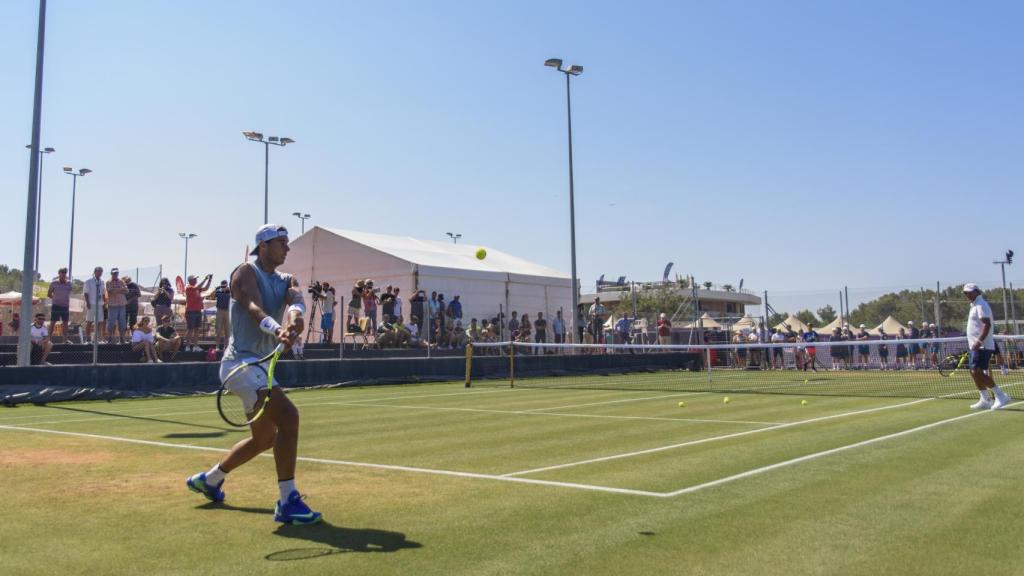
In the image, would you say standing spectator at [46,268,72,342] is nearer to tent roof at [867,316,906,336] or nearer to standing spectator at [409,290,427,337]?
standing spectator at [409,290,427,337]

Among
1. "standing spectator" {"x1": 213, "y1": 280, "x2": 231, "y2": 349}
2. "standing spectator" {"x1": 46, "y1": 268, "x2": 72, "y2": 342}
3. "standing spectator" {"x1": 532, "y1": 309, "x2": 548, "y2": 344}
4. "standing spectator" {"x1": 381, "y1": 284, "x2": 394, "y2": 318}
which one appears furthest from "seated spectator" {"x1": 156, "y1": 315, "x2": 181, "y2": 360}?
"standing spectator" {"x1": 532, "y1": 309, "x2": 548, "y2": 344}

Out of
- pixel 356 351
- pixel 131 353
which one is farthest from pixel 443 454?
pixel 356 351

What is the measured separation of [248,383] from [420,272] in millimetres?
26395

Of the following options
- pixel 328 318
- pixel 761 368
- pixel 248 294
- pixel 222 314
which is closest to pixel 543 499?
pixel 248 294

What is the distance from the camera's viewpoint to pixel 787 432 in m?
10.8

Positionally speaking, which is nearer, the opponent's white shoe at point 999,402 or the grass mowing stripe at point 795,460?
the grass mowing stripe at point 795,460

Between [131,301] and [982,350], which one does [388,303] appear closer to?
[131,301]

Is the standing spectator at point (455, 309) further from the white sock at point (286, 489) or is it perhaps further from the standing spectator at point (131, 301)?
the white sock at point (286, 489)

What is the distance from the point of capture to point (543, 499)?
6.48m

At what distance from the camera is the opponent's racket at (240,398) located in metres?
5.84

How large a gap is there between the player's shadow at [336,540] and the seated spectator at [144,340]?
17.7 m

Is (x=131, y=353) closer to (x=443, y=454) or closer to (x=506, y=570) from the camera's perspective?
(x=443, y=454)

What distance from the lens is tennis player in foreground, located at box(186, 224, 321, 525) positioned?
5.79 m

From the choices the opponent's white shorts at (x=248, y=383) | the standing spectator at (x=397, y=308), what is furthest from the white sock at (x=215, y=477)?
the standing spectator at (x=397, y=308)
